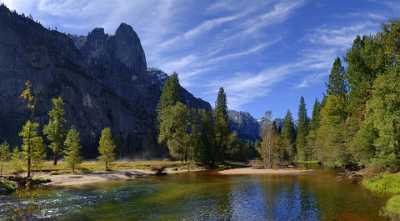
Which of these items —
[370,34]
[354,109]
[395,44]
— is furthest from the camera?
[354,109]

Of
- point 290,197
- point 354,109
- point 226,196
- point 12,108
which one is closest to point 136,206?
point 226,196

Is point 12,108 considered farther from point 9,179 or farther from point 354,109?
point 354,109

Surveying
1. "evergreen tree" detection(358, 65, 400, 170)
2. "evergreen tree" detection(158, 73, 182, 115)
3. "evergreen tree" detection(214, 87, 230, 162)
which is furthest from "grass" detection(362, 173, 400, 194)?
"evergreen tree" detection(158, 73, 182, 115)

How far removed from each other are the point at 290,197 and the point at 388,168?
15.4 meters

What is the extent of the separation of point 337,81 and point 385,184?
5969cm

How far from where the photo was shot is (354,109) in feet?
249

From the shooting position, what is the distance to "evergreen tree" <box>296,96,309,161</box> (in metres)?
144

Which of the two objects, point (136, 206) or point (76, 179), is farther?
point (76, 179)

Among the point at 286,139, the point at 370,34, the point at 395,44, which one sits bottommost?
the point at 286,139

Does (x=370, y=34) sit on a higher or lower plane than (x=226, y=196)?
higher

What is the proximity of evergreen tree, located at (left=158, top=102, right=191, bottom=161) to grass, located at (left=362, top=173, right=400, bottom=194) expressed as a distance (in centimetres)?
6705

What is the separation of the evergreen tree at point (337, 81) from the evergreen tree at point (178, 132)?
40.5 metres

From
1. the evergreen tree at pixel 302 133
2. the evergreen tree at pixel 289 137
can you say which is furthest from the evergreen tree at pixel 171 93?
the evergreen tree at pixel 302 133

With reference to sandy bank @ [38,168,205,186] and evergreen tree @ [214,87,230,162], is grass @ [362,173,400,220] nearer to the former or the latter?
sandy bank @ [38,168,205,186]
